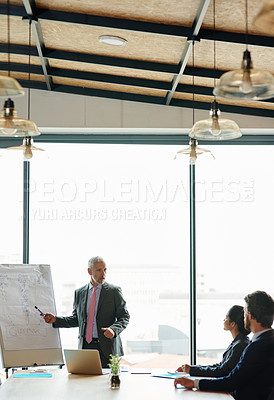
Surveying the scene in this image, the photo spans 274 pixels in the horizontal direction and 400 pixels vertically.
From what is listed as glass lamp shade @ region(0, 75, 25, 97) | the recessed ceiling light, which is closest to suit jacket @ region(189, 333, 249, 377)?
glass lamp shade @ region(0, 75, 25, 97)

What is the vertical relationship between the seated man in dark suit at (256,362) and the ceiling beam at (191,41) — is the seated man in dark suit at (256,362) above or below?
below

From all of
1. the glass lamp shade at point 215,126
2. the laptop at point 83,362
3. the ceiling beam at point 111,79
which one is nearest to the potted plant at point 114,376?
the laptop at point 83,362

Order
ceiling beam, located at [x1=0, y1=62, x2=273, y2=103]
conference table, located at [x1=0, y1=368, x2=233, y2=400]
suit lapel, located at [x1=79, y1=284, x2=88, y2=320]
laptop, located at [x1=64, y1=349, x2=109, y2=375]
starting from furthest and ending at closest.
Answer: ceiling beam, located at [x1=0, y1=62, x2=273, y2=103] < suit lapel, located at [x1=79, y1=284, x2=88, y2=320] < laptop, located at [x1=64, y1=349, x2=109, y2=375] < conference table, located at [x1=0, y1=368, x2=233, y2=400]

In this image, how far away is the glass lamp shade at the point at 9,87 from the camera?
2.88 m

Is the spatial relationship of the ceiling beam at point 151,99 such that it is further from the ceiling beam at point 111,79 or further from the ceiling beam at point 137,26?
the ceiling beam at point 137,26

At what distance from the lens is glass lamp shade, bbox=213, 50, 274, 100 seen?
256 centimetres

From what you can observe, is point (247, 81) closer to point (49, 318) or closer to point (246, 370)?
point (246, 370)

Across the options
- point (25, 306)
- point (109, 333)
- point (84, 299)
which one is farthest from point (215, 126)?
point (25, 306)

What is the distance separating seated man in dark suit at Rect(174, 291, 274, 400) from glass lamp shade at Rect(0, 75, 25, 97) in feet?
6.25

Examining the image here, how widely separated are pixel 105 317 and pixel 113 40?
8.23 feet

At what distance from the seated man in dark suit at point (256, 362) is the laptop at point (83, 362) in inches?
36.1

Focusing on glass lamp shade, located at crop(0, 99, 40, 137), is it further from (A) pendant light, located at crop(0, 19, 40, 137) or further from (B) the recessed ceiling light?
(B) the recessed ceiling light

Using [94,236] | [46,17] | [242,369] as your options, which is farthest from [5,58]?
[242,369]

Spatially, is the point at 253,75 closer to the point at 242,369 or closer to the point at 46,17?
the point at 242,369
